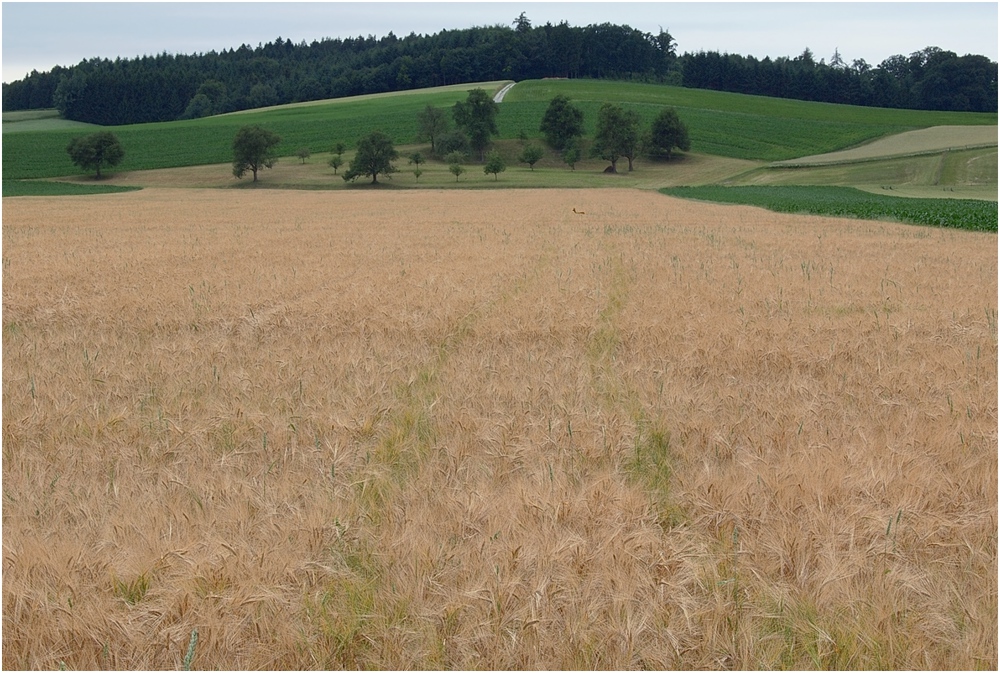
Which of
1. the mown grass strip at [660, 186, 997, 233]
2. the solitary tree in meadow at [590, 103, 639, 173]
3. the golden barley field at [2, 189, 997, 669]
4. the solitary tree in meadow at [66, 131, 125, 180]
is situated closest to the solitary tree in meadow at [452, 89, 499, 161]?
the solitary tree in meadow at [590, 103, 639, 173]

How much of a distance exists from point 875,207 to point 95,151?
3256 inches

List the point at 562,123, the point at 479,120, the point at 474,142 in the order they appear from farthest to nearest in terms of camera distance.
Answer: the point at 562,123 < the point at 474,142 < the point at 479,120

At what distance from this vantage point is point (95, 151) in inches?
3287

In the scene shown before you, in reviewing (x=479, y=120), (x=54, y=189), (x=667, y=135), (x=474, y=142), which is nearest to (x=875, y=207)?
(x=667, y=135)

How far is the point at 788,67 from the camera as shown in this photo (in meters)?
156

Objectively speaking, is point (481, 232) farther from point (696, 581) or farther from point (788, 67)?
point (788, 67)

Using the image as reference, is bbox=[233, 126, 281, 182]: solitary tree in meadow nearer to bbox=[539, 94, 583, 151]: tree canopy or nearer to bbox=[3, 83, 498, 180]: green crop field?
bbox=[3, 83, 498, 180]: green crop field

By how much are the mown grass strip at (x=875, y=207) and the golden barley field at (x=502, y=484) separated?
23173 millimetres

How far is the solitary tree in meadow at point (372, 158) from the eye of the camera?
7562 centimetres

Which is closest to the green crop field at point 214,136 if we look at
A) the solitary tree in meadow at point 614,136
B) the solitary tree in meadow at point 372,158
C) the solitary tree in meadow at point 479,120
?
the solitary tree in meadow at point 479,120

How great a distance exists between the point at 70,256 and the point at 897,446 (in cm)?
1813

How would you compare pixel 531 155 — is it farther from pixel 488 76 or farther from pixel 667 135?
pixel 488 76

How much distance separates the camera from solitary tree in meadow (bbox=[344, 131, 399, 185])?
75.6 m

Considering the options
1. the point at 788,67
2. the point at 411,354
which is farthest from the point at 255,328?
the point at 788,67
